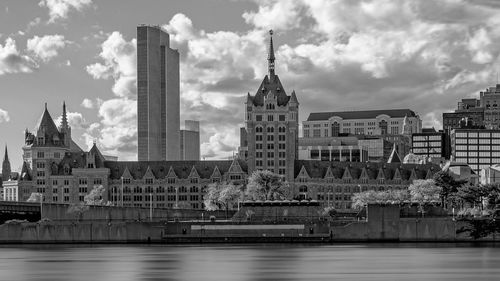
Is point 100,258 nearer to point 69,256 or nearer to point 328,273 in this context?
point 69,256

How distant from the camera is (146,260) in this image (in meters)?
159

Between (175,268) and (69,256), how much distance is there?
109ft

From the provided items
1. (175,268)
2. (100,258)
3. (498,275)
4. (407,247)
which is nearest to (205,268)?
(175,268)

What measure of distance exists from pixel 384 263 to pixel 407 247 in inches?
1760

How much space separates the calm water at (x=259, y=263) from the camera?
129750 millimetres

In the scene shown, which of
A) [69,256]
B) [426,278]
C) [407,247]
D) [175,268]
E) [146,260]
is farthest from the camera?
[407,247]

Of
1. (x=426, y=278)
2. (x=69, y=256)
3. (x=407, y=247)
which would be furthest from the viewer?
(x=407, y=247)

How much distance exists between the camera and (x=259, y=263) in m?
149

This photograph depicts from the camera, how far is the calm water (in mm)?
129750

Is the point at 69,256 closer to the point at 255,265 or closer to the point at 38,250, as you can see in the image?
the point at 38,250

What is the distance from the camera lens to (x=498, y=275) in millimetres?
126438

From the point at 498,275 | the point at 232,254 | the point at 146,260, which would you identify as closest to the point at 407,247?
the point at 232,254

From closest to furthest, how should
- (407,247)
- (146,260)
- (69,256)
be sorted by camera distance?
1. (146,260)
2. (69,256)
3. (407,247)

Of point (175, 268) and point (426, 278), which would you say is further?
point (175, 268)
